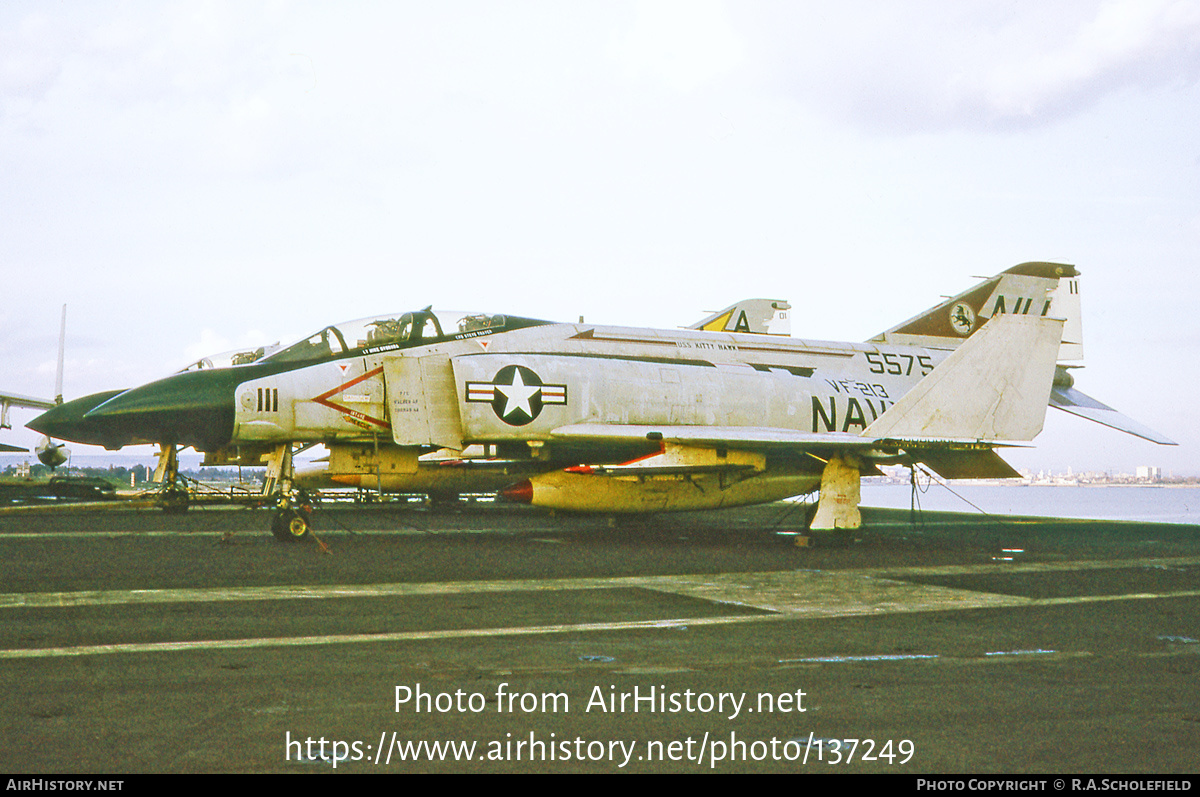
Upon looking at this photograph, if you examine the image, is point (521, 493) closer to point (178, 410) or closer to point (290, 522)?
point (290, 522)

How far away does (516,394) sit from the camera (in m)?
14.3

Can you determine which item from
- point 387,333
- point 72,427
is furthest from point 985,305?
point 72,427

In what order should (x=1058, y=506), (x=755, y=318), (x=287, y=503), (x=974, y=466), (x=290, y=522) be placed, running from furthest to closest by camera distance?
(x=1058, y=506) < (x=755, y=318) < (x=974, y=466) < (x=287, y=503) < (x=290, y=522)

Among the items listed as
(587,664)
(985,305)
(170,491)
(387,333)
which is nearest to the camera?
(587,664)

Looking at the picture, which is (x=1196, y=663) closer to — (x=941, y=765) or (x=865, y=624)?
(x=865, y=624)

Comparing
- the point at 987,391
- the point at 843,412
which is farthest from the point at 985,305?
the point at 987,391

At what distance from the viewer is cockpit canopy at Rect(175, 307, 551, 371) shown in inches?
556

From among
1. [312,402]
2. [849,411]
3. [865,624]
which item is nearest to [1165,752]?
[865,624]

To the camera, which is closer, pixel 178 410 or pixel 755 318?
pixel 178 410

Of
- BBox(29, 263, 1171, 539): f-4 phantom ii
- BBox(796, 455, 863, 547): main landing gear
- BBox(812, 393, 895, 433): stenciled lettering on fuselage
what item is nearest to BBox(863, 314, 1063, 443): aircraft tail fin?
BBox(29, 263, 1171, 539): f-4 phantom ii

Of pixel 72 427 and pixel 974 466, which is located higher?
pixel 72 427

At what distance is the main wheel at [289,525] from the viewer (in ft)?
42.0

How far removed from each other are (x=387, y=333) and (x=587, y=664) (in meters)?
10.0

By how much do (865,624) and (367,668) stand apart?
3711mm
